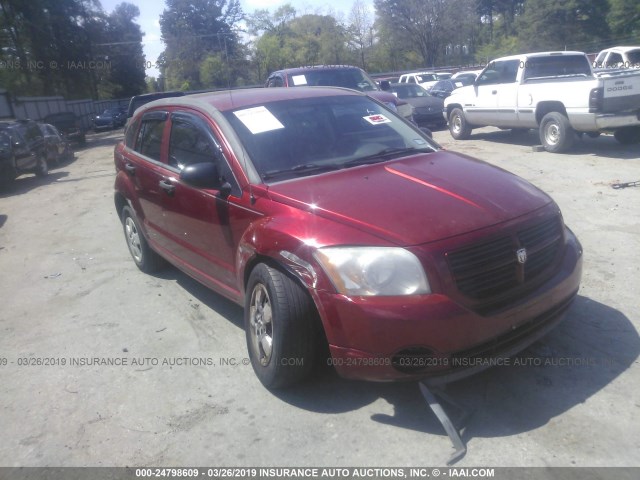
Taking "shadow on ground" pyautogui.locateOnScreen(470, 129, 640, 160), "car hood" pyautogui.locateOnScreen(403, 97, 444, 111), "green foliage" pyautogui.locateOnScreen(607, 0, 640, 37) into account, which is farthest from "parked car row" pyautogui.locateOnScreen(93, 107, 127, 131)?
"green foliage" pyautogui.locateOnScreen(607, 0, 640, 37)

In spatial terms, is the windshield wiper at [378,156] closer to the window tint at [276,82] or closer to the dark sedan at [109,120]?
the window tint at [276,82]

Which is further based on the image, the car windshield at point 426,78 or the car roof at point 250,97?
the car windshield at point 426,78

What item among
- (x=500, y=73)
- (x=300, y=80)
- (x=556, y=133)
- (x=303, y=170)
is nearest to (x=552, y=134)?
(x=556, y=133)

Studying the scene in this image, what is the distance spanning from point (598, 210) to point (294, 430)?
5336 mm

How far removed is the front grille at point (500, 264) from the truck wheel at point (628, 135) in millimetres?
9245

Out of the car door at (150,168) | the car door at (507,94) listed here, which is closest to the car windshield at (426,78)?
the car door at (507,94)

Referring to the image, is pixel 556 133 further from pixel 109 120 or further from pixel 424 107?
pixel 109 120

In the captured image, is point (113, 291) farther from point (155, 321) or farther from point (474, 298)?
point (474, 298)

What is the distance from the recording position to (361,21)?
1908 inches

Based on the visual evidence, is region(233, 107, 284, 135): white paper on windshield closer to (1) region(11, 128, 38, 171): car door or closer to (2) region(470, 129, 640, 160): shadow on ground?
(2) region(470, 129, 640, 160): shadow on ground

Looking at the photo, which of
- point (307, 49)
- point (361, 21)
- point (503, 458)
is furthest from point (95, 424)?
point (361, 21)

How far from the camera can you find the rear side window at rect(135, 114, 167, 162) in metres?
5.31

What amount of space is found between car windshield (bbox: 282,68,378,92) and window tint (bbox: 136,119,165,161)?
6.33m

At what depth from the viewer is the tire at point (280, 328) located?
336 centimetres
